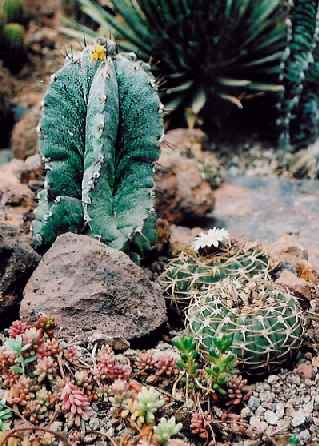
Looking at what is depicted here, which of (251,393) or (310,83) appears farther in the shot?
(310,83)

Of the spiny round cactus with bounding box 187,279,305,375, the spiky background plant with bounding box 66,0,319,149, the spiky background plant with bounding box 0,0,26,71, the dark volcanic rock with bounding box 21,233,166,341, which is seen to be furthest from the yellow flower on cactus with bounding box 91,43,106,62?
the spiky background plant with bounding box 0,0,26,71

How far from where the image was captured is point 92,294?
330cm

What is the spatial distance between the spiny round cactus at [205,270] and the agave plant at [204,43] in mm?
2224

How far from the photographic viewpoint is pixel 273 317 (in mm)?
3107

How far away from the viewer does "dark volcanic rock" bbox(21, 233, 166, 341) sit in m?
3.29

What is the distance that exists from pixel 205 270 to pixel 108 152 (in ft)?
2.63

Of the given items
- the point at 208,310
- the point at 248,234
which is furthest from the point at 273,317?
the point at 248,234

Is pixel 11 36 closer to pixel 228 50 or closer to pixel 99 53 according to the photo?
pixel 228 50

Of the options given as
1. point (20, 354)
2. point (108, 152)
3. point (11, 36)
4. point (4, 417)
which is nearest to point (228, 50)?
point (11, 36)

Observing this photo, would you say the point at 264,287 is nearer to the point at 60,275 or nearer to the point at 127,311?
the point at 127,311

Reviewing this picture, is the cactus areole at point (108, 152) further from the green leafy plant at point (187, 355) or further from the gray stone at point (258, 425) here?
the gray stone at point (258, 425)

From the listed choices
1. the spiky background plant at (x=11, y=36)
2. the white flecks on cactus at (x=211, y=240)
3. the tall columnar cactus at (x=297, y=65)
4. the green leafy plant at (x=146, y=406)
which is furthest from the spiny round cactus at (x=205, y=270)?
the spiky background plant at (x=11, y=36)

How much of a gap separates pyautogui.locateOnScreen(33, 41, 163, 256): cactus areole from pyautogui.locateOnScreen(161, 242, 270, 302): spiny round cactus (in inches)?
10.7

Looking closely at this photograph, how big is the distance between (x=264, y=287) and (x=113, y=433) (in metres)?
1.04
